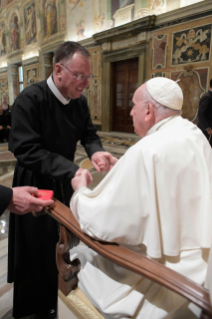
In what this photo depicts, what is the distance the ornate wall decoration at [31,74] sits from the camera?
1325 centimetres

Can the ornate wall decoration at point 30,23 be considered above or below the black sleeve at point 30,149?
above

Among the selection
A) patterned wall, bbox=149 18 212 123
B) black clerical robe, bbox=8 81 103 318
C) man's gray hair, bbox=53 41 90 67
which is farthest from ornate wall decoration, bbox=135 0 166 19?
black clerical robe, bbox=8 81 103 318

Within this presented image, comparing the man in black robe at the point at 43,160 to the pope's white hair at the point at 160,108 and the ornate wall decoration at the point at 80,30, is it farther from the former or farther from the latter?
the ornate wall decoration at the point at 80,30

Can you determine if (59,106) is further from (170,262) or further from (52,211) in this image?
(170,262)

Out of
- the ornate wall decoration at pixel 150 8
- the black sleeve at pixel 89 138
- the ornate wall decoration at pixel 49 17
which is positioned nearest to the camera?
the black sleeve at pixel 89 138

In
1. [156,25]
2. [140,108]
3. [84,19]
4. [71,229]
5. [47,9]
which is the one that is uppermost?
[47,9]

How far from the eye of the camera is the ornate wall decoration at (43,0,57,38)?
11203 millimetres

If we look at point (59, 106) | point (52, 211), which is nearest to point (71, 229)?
point (52, 211)

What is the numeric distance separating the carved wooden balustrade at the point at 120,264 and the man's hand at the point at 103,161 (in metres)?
0.56

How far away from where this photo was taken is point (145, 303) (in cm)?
99

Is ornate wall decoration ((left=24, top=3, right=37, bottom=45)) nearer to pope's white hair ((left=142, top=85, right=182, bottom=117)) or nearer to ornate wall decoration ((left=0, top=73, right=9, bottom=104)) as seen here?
ornate wall decoration ((left=0, top=73, right=9, bottom=104))

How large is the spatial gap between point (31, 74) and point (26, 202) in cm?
1417

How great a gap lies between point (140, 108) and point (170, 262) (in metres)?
0.80

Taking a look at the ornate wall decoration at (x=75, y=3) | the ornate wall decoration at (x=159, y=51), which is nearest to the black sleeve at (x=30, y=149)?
the ornate wall decoration at (x=159, y=51)
